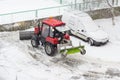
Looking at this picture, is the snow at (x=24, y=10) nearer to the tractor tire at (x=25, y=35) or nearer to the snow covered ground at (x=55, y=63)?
the tractor tire at (x=25, y=35)

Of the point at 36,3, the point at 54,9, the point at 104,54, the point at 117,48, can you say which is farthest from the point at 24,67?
the point at 36,3

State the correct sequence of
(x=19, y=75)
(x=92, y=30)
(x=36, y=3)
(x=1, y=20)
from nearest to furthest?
(x=19, y=75), (x=92, y=30), (x=1, y=20), (x=36, y=3)

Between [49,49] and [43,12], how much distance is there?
335 inches

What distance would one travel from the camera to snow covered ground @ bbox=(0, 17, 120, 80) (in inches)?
798

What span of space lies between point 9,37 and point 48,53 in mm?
4733

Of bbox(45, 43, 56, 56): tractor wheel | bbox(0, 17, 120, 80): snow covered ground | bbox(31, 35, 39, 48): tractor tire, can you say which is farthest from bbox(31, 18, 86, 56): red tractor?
bbox(0, 17, 120, 80): snow covered ground

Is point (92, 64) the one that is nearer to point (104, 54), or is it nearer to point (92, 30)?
point (104, 54)

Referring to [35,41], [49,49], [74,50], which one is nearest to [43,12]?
[35,41]

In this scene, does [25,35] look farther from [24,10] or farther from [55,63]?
[24,10]

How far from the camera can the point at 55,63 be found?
22.0m

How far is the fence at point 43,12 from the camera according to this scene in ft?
95.8

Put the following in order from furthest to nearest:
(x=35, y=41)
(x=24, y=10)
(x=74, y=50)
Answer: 1. (x=24, y=10)
2. (x=35, y=41)
3. (x=74, y=50)

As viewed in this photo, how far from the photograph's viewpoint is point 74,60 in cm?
2253

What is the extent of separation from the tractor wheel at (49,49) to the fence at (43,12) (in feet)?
22.5
